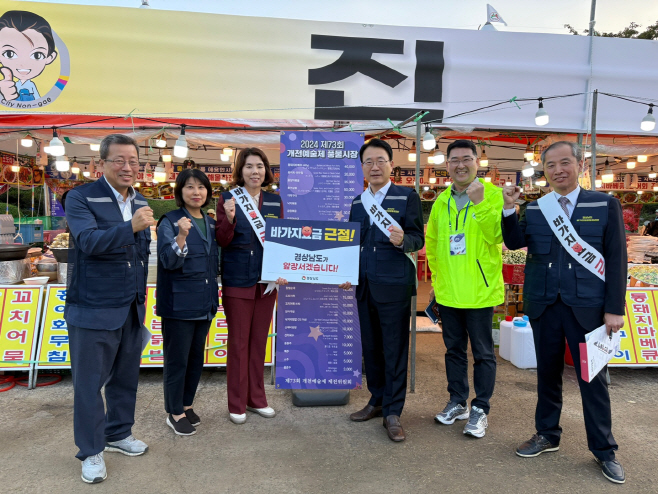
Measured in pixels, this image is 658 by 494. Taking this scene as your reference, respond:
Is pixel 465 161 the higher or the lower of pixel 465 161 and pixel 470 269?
the higher

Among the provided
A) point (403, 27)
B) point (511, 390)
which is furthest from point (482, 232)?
point (403, 27)

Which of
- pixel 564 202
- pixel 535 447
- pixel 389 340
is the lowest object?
pixel 535 447

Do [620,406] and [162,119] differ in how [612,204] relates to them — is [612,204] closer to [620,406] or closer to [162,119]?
[620,406]

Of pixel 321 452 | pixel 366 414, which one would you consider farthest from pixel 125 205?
pixel 366 414

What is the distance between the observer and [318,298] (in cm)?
387

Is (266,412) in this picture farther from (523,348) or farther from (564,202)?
(523,348)

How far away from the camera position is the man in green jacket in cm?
314

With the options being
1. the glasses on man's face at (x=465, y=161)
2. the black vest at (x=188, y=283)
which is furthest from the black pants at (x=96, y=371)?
the glasses on man's face at (x=465, y=161)

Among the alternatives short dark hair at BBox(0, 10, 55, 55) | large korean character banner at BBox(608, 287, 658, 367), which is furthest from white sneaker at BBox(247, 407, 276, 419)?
short dark hair at BBox(0, 10, 55, 55)

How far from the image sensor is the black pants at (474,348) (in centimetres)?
320

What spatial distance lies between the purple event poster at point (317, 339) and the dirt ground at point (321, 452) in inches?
9.9

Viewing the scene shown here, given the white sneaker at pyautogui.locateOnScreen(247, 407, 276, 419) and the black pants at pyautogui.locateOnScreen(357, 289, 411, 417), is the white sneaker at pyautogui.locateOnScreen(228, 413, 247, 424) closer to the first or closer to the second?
the white sneaker at pyautogui.locateOnScreen(247, 407, 276, 419)

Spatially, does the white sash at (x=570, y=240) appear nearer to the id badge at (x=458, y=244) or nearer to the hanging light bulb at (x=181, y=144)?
the id badge at (x=458, y=244)

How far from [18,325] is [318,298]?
9.62 ft
